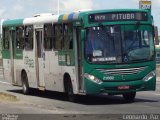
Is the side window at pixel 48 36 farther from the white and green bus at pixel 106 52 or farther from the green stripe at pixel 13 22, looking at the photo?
the green stripe at pixel 13 22

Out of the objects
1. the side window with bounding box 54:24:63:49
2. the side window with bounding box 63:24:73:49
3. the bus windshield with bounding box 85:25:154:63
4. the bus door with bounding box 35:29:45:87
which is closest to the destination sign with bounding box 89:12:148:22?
the bus windshield with bounding box 85:25:154:63

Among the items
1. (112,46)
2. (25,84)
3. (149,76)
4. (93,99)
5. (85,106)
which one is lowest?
(93,99)

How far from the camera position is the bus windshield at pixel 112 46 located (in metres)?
19.4

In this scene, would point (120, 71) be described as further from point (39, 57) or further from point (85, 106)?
point (39, 57)

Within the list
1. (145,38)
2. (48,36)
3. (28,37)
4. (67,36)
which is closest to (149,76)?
(145,38)

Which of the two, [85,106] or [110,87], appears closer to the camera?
[110,87]

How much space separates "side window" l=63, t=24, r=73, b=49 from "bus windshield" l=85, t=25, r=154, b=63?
1.19 m

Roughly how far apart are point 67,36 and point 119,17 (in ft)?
6.72

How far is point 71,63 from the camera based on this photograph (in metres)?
20.6

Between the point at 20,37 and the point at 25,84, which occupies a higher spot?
the point at 20,37

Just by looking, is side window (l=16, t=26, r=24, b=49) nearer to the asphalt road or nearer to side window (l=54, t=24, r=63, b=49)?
the asphalt road

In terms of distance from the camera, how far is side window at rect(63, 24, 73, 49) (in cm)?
2052

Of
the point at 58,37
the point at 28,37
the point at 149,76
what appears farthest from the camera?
the point at 28,37

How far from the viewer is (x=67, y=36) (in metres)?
20.8
